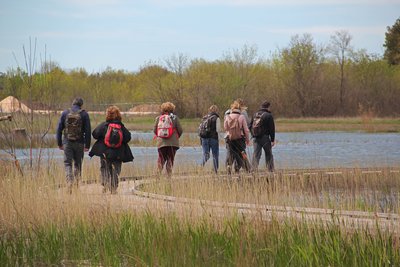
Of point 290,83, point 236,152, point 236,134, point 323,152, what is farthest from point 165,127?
point 290,83

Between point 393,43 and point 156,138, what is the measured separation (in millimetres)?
62391

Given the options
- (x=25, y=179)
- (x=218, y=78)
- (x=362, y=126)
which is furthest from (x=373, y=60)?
(x=25, y=179)

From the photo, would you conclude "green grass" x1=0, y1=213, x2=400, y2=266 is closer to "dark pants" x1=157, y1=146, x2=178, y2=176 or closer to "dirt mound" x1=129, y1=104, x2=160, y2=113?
"dark pants" x1=157, y1=146, x2=178, y2=176

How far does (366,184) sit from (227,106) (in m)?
45.8

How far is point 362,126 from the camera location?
2226 inches

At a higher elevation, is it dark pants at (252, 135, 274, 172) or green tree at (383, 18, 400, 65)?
green tree at (383, 18, 400, 65)

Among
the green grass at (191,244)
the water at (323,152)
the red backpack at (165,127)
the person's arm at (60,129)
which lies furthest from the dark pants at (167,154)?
the water at (323,152)

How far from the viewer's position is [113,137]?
1520 centimetres

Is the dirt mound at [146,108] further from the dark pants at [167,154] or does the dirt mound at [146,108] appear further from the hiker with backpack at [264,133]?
the dark pants at [167,154]

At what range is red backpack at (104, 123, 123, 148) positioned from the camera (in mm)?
15188

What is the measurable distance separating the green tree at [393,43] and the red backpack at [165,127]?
199 ft

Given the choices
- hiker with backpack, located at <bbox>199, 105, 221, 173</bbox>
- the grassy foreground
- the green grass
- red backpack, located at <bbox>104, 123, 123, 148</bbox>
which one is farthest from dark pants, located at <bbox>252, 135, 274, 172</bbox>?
the green grass

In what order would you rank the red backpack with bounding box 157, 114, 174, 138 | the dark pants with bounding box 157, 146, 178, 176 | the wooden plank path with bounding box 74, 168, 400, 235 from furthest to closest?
the dark pants with bounding box 157, 146, 178, 176, the red backpack with bounding box 157, 114, 174, 138, the wooden plank path with bounding box 74, 168, 400, 235

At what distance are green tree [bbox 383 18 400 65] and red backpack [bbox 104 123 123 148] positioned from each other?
6266cm
